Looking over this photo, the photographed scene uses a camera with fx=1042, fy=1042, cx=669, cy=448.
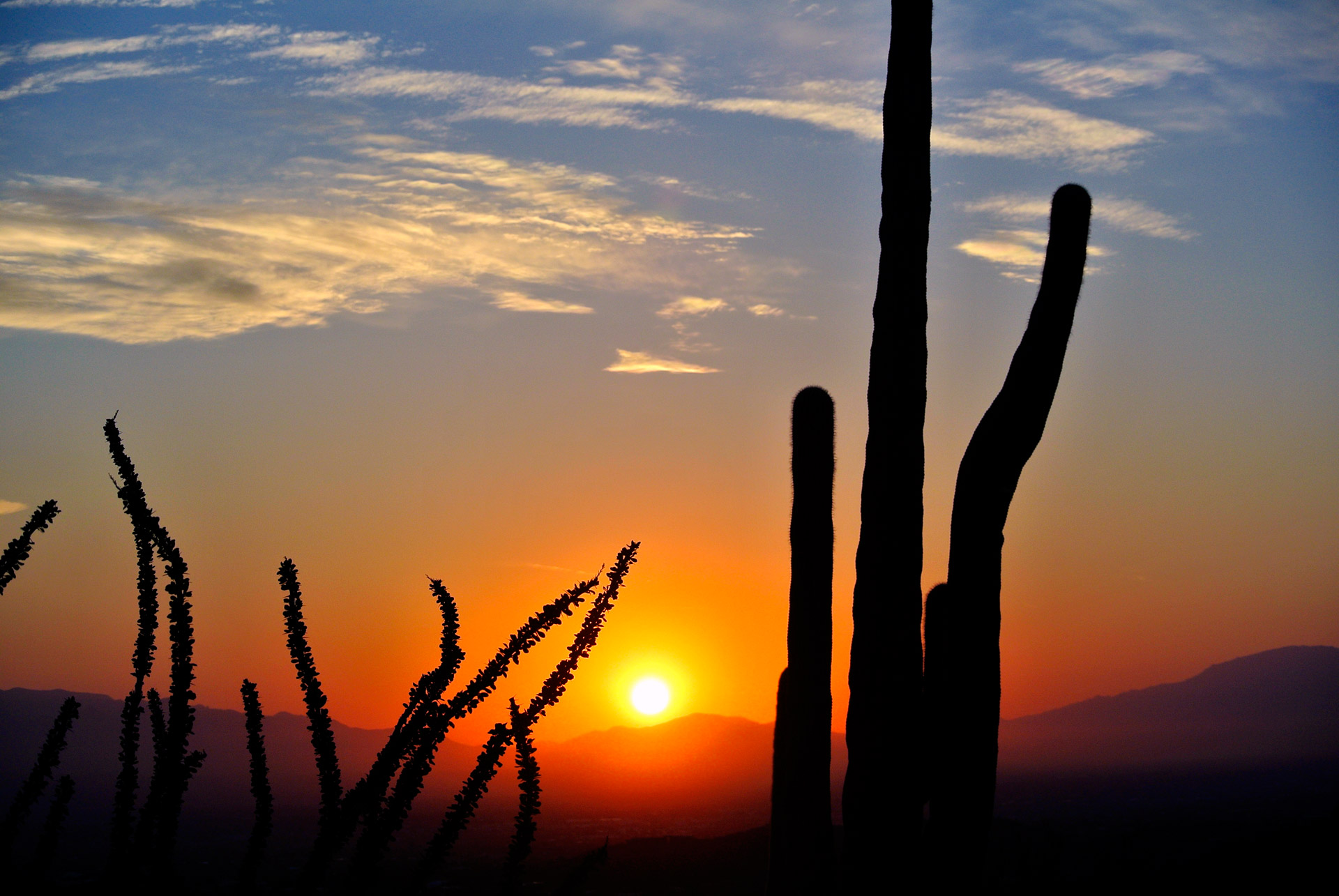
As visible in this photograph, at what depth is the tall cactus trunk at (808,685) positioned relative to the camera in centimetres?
739

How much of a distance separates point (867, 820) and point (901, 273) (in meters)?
3.40

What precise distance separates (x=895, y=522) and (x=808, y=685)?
1683 mm

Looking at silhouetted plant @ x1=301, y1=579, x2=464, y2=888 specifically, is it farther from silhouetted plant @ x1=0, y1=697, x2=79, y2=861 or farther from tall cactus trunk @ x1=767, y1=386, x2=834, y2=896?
tall cactus trunk @ x1=767, y1=386, x2=834, y2=896

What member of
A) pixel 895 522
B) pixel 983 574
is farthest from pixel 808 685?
pixel 983 574

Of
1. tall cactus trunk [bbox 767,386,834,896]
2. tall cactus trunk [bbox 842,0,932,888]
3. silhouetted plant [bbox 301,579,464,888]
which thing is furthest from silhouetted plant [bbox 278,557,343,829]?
tall cactus trunk [bbox 767,386,834,896]

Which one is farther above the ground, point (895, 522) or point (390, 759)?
point (895, 522)

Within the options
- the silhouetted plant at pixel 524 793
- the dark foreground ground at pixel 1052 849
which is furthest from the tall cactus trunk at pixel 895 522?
the silhouetted plant at pixel 524 793

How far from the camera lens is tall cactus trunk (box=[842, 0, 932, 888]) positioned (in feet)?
20.5

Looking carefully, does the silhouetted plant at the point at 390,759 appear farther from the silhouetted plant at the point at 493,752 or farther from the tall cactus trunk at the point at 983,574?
the tall cactus trunk at the point at 983,574

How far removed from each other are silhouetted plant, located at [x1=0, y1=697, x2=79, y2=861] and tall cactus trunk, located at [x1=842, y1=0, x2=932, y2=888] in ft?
13.8

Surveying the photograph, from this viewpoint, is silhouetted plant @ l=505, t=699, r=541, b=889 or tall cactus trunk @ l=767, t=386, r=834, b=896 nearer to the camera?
silhouetted plant @ l=505, t=699, r=541, b=889

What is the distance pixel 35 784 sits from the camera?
3586mm

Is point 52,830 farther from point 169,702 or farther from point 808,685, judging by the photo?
point 808,685

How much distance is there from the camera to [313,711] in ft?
11.4
